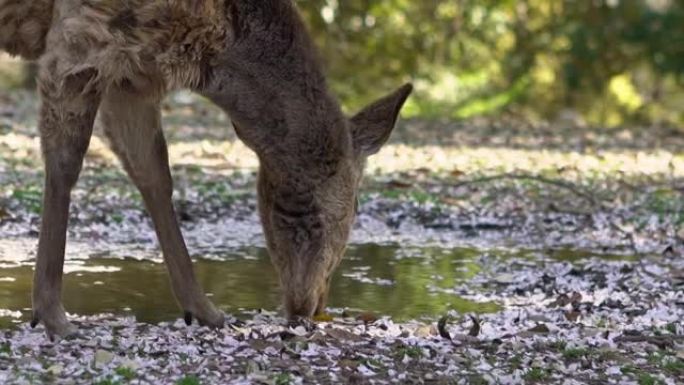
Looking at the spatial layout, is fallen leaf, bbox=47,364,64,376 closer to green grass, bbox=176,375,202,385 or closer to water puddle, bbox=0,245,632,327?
green grass, bbox=176,375,202,385

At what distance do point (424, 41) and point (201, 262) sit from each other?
1449 cm

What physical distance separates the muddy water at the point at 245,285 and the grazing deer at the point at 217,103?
22.5 inches

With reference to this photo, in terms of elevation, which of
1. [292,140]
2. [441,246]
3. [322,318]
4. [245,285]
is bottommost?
[322,318]

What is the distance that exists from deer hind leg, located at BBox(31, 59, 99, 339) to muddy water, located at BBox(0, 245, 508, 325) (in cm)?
43

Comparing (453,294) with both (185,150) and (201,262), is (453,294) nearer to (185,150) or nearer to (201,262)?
(201,262)

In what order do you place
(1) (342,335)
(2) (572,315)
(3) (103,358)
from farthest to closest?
(2) (572,315) < (1) (342,335) < (3) (103,358)

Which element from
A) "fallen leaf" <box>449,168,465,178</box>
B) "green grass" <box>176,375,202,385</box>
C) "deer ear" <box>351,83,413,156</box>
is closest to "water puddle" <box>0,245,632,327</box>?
"deer ear" <box>351,83,413,156</box>

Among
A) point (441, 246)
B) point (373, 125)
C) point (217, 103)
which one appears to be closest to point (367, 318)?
point (373, 125)

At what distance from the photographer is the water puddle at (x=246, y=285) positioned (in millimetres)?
6848

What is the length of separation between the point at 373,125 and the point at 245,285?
1684 millimetres

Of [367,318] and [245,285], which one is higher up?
[245,285]

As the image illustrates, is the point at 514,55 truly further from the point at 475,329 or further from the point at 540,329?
the point at 475,329

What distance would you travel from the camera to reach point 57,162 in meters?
5.99

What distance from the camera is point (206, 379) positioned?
5.12 meters
